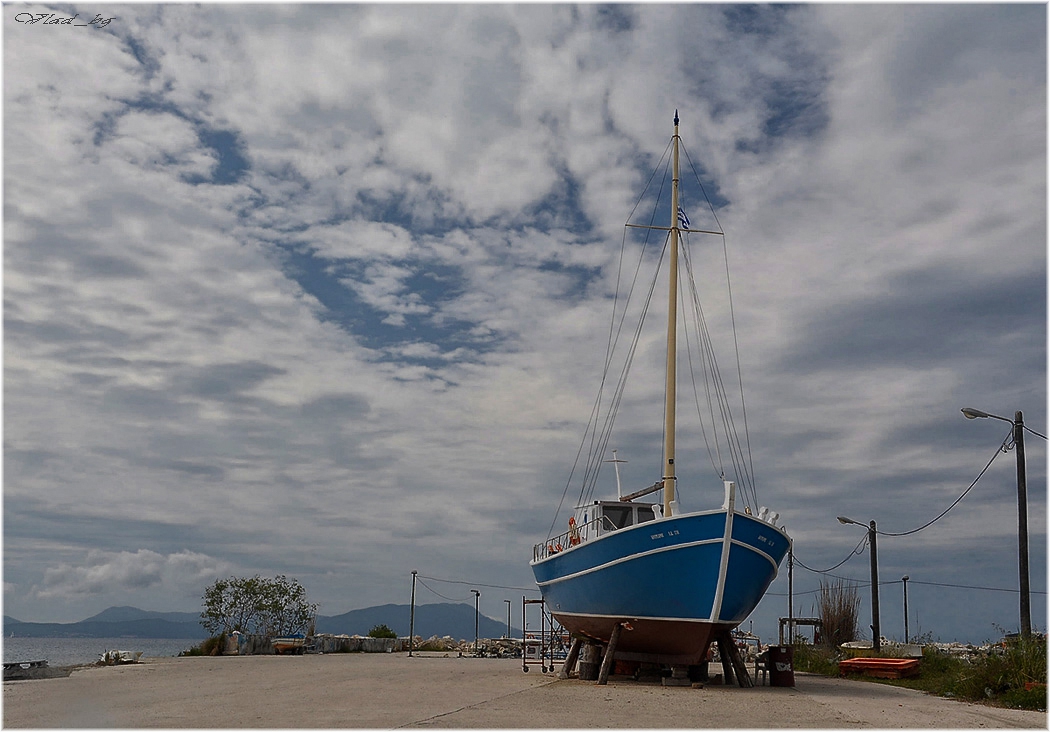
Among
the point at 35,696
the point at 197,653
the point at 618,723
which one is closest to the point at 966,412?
the point at 618,723

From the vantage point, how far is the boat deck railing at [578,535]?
2584 cm

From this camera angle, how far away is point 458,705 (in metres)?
16.4

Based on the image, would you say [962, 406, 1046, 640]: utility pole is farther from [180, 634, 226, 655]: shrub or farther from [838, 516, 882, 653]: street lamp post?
[180, 634, 226, 655]: shrub

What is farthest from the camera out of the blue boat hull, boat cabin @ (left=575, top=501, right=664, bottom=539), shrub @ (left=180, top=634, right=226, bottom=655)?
shrub @ (left=180, top=634, right=226, bottom=655)

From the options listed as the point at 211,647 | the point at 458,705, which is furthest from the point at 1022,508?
the point at 211,647

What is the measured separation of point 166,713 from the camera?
1496cm

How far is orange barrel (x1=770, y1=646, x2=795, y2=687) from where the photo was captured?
24000mm

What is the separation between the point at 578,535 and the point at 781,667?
682cm

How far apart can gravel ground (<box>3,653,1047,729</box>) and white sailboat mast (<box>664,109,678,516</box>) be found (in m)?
5.30

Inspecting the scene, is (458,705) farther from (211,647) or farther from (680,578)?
(211,647)

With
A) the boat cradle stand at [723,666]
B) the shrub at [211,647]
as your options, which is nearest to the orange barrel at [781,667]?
the boat cradle stand at [723,666]

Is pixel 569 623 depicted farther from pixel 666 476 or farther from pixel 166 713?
pixel 166 713

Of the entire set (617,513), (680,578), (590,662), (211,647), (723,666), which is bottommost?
(211,647)

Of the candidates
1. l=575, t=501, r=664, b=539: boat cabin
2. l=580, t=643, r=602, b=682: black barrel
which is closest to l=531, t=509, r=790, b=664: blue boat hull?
l=580, t=643, r=602, b=682: black barrel
